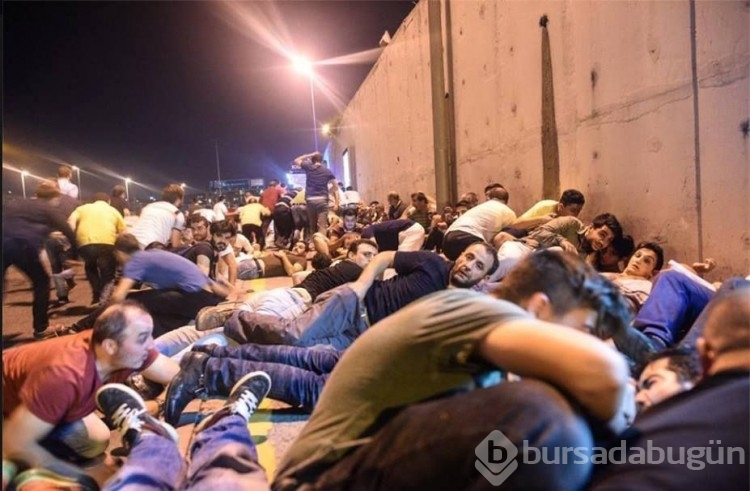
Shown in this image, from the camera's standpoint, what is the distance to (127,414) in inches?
116

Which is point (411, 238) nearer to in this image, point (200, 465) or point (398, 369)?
point (200, 465)

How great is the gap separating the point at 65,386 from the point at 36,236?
3.92m

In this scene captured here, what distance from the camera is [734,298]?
177 cm

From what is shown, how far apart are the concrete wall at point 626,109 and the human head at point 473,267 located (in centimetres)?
193

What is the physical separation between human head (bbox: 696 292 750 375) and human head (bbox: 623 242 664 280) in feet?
10.1

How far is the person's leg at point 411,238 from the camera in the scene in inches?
272

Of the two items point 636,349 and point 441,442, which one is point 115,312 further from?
point 636,349

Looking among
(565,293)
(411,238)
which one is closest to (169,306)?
(411,238)

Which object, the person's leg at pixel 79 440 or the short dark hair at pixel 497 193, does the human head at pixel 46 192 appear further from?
the short dark hair at pixel 497 193

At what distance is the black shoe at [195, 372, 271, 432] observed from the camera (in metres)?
2.98

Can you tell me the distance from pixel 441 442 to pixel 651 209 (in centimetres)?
469

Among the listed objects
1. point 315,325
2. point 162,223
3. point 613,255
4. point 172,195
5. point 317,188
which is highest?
point 317,188

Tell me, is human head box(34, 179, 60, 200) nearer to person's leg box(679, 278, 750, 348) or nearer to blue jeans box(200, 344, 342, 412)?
blue jeans box(200, 344, 342, 412)

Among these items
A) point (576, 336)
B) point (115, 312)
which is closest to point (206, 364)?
point (115, 312)
